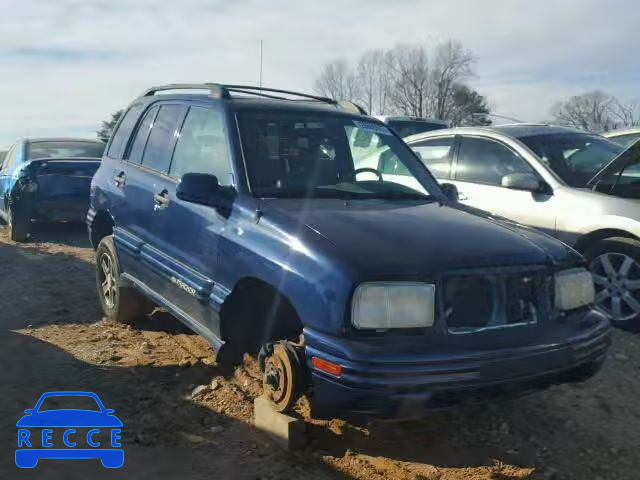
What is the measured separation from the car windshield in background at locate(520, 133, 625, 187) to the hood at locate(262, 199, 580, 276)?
8.32 feet

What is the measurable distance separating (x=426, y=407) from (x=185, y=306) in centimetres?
194

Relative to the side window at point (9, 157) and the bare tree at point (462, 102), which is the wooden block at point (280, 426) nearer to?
the side window at point (9, 157)

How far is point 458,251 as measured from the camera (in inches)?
130

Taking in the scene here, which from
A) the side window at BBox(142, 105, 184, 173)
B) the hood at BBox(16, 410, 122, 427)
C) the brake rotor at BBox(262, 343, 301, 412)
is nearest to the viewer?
the brake rotor at BBox(262, 343, 301, 412)

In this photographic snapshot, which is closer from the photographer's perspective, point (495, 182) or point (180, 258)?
point (180, 258)

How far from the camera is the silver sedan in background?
5473 millimetres

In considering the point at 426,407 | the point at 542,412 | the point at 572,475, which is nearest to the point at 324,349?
the point at 426,407

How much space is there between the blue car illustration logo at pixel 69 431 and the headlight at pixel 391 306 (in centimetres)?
152

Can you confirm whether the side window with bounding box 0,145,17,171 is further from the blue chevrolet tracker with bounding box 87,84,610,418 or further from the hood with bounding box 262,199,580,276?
the hood with bounding box 262,199,580,276

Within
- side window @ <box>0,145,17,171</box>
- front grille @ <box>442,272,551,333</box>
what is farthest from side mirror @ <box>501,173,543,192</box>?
side window @ <box>0,145,17,171</box>

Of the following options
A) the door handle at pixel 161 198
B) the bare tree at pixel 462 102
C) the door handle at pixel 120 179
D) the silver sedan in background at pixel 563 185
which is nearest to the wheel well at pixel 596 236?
the silver sedan in background at pixel 563 185

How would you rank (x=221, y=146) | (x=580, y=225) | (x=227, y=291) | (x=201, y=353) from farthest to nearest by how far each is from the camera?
(x=580, y=225) → (x=201, y=353) → (x=221, y=146) → (x=227, y=291)

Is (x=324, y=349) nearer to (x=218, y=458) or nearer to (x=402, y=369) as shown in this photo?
(x=402, y=369)

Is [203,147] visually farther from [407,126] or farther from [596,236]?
[407,126]
